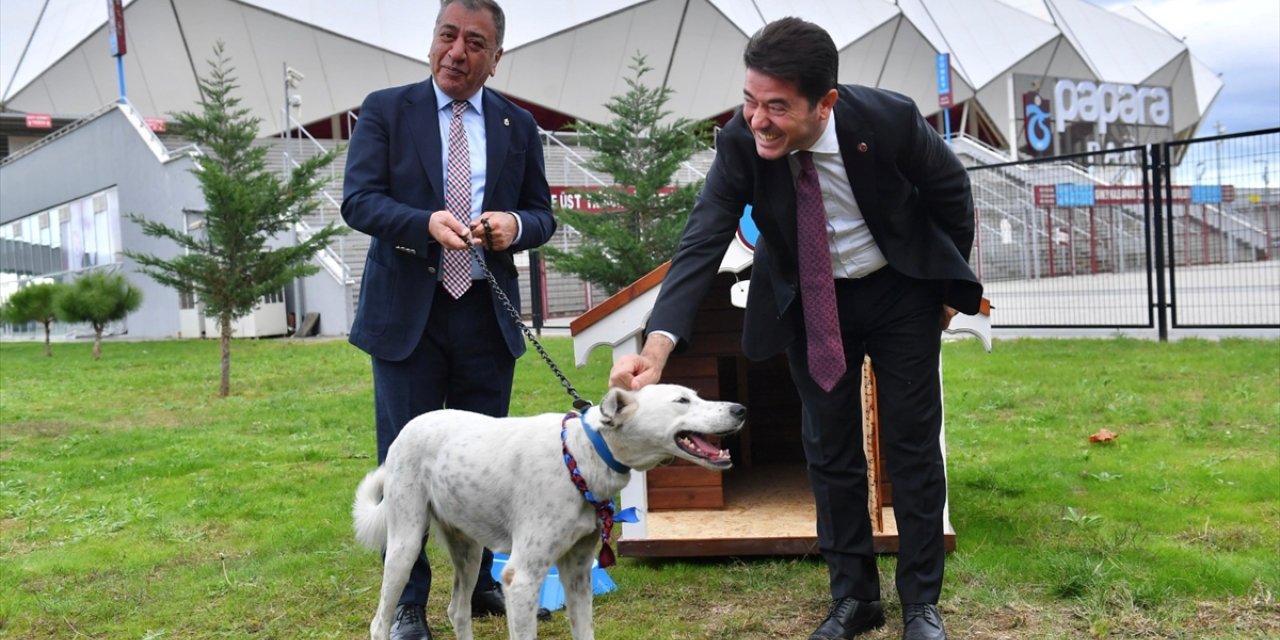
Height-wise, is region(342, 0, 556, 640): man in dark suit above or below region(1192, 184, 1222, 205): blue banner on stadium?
below

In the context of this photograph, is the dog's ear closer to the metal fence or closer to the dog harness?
the dog harness

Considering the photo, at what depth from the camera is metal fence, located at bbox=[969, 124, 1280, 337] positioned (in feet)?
40.0

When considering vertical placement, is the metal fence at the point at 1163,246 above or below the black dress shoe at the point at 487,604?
above

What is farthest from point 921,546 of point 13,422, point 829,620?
point 13,422

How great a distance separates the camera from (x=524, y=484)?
3.24 m

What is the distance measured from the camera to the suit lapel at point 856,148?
11.2ft

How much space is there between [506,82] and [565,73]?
2610 mm

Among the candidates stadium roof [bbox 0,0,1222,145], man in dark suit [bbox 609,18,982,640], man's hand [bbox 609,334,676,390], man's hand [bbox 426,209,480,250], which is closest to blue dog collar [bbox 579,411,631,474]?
man's hand [bbox 609,334,676,390]

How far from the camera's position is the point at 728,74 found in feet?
156

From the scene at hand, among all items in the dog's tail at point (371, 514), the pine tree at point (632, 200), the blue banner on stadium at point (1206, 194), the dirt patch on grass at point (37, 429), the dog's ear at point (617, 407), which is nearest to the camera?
the dog's ear at point (617, 407)

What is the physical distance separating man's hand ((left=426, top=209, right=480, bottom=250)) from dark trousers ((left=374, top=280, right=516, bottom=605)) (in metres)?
0.38

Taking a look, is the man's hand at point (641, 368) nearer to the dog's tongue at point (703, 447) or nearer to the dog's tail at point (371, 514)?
the dog's tongue at point (703, 447)

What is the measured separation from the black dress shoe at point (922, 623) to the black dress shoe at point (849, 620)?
0.61 ft

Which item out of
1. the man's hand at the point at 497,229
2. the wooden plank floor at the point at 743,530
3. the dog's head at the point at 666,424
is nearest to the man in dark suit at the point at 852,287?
the dog's head at the point at 666,424
